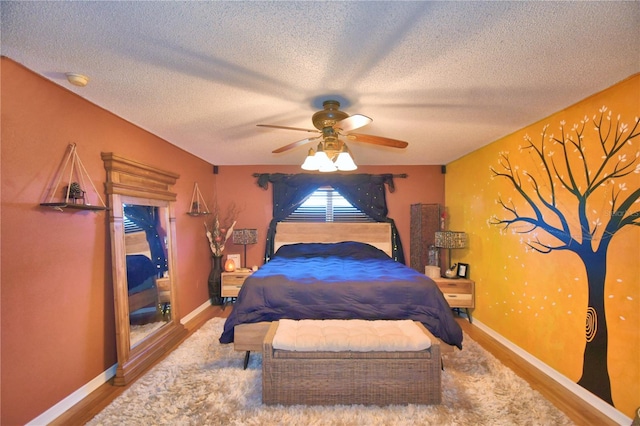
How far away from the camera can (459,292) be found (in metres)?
3.95

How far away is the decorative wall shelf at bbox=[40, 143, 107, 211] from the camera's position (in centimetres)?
204

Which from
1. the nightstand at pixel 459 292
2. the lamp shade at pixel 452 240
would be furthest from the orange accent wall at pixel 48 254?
the lamp shade at pixel 452 240

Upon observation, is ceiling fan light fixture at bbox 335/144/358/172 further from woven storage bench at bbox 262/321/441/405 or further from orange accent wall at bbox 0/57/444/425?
orange accent wall at bbox 0/57/444/425

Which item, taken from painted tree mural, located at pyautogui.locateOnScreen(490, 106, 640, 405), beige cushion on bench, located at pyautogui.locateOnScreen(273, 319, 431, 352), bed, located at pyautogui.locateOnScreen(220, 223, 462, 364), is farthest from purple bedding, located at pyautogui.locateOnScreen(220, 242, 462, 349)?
painted tree mural, located at pyautogui.locateOnScreen(490, 106, 640, 405)

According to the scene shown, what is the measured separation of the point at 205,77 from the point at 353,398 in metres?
2.54

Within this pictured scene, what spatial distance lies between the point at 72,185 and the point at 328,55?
2.07 m

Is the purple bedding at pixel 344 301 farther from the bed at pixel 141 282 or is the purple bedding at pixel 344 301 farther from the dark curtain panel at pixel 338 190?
the dark curtain panel at pixel 338 190

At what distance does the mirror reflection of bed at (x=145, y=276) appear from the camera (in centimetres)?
276

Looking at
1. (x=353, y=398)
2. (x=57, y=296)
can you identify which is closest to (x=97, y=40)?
(x=57, y=296)

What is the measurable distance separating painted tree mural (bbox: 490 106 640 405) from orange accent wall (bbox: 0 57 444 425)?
157 inches

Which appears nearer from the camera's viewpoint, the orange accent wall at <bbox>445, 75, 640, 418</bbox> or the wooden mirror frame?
the orange accent wall at <bbox>445, 75, 640, 418</bbox>

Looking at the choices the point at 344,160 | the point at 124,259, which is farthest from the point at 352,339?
the point at 124,259

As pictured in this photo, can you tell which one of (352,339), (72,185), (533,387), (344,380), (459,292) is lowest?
(533,387)

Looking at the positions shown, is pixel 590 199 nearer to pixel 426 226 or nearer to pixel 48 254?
pixel 426 226
